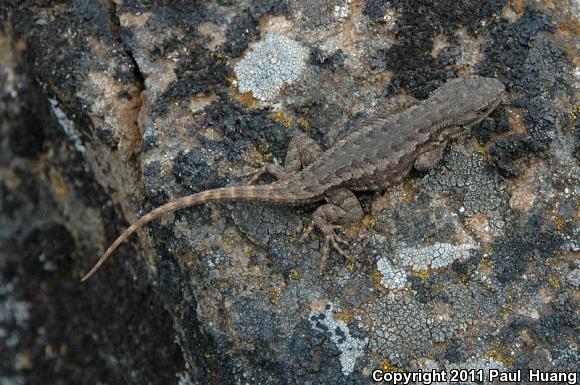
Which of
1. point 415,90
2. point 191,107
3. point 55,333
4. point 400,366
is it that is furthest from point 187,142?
point 55,333

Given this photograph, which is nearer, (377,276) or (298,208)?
(377,276)

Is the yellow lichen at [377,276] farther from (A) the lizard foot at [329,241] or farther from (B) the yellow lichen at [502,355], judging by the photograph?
(B) the yellow lichen at [502,355]

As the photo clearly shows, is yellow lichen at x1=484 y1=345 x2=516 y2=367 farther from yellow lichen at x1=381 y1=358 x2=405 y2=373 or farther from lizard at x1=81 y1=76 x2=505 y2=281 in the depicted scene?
lizard at x1=81 y1=76 x2=505 y2=281

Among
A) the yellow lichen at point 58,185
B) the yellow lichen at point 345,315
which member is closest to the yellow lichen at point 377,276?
the yellow lichen at point 345,315

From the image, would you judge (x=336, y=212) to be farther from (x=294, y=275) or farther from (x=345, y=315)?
(x=345, y=315)

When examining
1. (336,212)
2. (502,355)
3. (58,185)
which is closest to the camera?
(502,355)

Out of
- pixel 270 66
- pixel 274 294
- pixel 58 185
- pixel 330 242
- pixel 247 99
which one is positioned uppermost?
pixel 270 66

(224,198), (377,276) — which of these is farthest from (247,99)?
(377,276)

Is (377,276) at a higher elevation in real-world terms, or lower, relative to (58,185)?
lower
